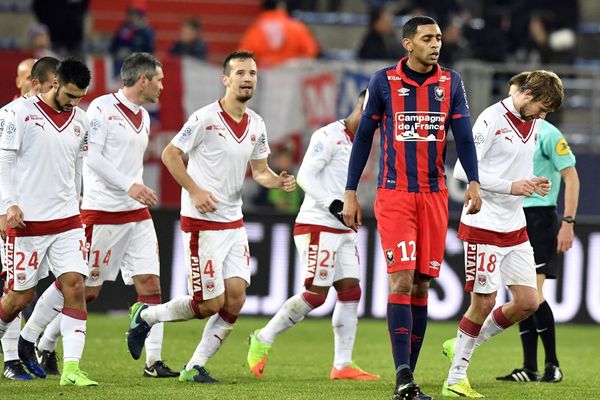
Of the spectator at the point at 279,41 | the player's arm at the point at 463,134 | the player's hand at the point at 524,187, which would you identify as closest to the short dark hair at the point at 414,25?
the player's arm at the point at 463,134

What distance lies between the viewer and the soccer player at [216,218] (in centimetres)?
998

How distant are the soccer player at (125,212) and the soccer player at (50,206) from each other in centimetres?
85

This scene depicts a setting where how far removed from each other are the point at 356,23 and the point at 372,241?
720 centimetres

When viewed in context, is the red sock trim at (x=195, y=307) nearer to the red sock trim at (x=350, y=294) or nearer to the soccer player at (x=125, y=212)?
the soccer player at (x=125, y=212)

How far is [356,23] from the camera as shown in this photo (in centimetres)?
2191

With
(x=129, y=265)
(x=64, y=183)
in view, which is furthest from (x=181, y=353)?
(x=64, y=183)

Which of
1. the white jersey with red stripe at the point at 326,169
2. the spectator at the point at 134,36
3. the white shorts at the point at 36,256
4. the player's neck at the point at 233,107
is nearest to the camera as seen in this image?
the white shorts at the point at 36,256

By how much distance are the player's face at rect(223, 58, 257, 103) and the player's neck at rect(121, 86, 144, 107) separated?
2.89 feet

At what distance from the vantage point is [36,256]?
949 centimetres

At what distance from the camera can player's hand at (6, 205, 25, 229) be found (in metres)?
9.18

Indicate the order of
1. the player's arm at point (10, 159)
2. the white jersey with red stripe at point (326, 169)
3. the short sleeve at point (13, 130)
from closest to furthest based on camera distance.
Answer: the player's arm at point (10, 159) → the short sleeve at point (13, 130) → the white jersey with red stripe at point (326, 169)

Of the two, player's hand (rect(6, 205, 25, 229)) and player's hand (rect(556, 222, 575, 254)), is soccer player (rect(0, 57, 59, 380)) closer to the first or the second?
player's hand (rect(6, 205, 25, 229))

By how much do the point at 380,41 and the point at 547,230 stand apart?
9.09 meters

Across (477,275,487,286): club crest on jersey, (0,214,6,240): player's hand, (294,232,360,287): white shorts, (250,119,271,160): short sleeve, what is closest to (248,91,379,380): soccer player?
(294,232,360,287): white shorts
